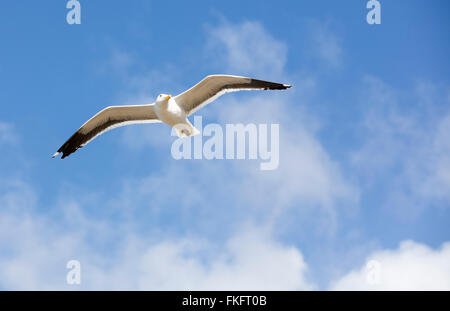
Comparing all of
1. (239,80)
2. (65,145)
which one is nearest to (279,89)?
(239,80)

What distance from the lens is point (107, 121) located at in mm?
12844

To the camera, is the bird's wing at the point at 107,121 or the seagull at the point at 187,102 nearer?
the seagull at the point at 187,102

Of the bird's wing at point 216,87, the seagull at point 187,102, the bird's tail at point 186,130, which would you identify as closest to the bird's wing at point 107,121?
the seagull at point 187,102

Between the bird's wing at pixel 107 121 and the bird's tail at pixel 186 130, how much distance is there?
2.76ft

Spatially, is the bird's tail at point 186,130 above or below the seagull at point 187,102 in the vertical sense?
below

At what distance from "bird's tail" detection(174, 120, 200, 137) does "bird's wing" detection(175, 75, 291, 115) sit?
1.34ft

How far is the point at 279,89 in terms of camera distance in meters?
11.8

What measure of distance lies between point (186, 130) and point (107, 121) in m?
2.15

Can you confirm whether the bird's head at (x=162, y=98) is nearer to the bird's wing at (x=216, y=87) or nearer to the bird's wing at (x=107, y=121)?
the bird's wing at (x=216, y=87)

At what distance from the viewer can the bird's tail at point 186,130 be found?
11892 mm
